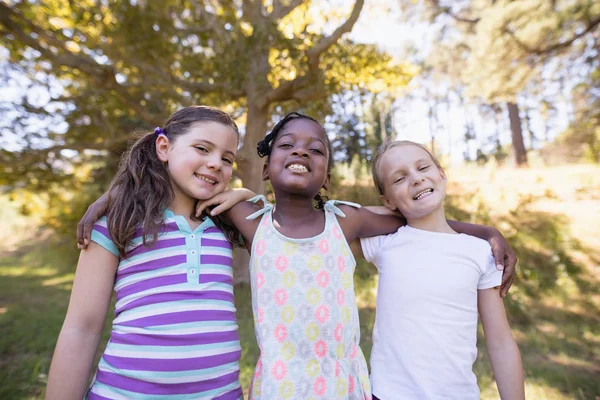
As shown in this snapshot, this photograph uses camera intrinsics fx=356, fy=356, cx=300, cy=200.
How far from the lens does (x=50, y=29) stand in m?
5.06

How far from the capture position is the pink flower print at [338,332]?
1.30 m

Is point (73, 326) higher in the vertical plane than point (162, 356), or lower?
higher

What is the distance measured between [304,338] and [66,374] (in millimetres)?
795

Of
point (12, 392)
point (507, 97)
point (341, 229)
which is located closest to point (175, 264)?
point (341, 229)

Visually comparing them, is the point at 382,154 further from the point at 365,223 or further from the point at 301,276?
the point at 301,276

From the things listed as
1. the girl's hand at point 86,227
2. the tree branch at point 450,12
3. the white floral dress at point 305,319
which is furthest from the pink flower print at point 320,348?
the tree branch at point 450,12

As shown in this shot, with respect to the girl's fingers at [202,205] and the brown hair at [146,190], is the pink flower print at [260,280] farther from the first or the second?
the girl's fingers at [202,205]

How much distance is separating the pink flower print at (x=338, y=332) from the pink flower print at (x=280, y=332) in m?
0.18

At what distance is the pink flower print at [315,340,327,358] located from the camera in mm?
1270

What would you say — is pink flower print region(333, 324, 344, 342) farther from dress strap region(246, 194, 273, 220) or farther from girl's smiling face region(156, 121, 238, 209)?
girl's smiling face region(156, 121, 238, 209)

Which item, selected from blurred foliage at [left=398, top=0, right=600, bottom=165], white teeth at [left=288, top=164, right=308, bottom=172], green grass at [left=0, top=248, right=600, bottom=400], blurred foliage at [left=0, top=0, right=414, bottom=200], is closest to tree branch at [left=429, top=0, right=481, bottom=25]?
blurred foliage at [left=398, top=0, right=600, bottom=165]

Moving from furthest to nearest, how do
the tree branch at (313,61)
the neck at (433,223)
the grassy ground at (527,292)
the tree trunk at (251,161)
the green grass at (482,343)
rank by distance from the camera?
the tree trunk at (251,161), the tree branch at (313,61), the grassy ground at (527,292), the green grass at (482,343), the neck at (433,223)

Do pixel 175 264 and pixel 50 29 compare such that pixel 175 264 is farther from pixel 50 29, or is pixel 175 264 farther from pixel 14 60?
pixel 14 60

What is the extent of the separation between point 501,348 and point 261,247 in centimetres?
100
